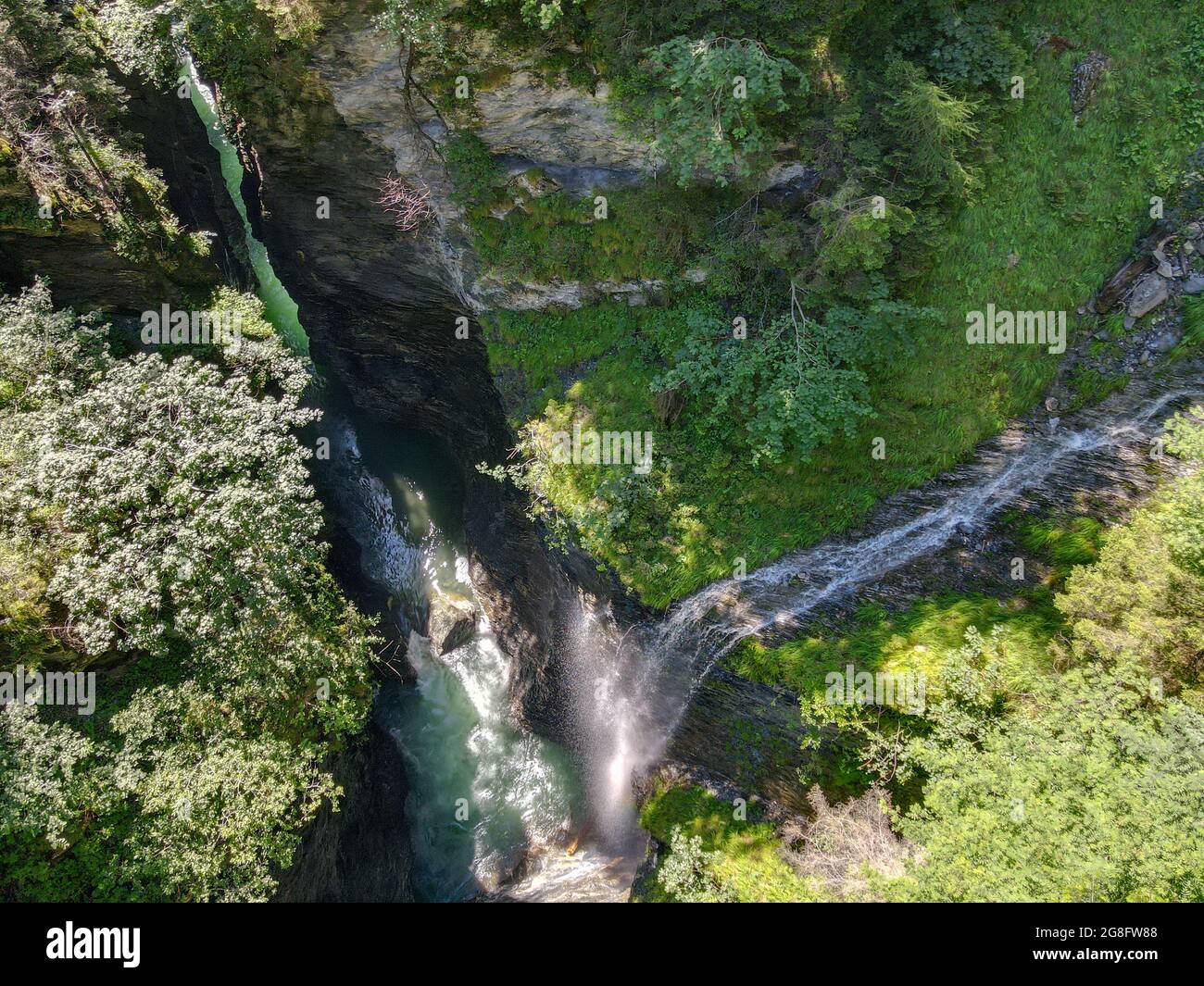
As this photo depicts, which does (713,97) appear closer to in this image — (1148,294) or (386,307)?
(1148,294)

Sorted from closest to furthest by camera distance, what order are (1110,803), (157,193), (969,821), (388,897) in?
(1110,803) → (969,821) → (157,193) → (388,897)

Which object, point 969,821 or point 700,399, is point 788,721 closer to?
point 969,821

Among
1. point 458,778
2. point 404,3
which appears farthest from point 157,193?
point 458,778

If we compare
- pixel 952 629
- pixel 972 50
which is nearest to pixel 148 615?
pixel 952 629

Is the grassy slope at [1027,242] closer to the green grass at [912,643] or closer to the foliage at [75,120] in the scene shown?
the green grass at [912,643]

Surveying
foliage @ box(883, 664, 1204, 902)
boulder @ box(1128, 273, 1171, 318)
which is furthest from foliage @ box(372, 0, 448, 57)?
foliage @ box(883, 664, 1204, 902)

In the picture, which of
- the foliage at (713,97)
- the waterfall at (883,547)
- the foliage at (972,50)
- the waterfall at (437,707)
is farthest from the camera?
the waterfall at (437,707)

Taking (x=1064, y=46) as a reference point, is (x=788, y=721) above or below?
below

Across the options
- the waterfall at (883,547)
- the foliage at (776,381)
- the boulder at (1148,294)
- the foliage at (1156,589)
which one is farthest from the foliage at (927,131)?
the foliage at (1156,589)
